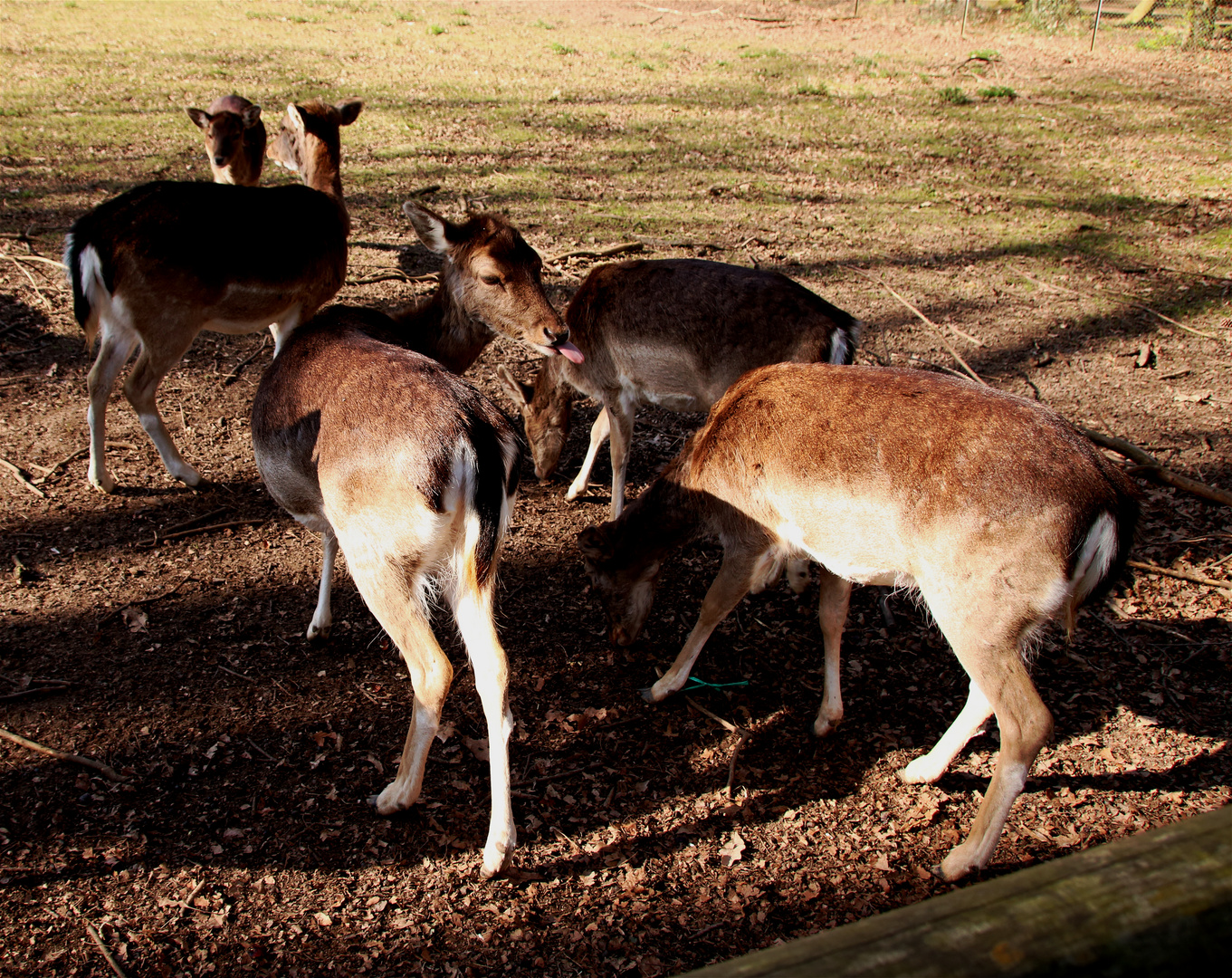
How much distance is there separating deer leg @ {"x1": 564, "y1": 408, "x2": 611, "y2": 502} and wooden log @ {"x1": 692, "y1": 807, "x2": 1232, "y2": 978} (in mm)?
4684

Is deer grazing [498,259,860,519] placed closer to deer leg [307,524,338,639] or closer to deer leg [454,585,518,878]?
deer leg [307,524,338,639]

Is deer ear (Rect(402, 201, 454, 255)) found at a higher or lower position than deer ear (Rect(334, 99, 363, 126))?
lower

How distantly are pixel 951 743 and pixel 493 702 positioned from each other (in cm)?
184

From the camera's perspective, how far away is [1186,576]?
16.3 ft

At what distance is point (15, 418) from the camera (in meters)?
5.59

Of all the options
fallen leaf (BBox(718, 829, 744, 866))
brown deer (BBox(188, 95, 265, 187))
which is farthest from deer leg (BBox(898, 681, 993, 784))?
brown deer (BBox(188, 95, 265, 187))

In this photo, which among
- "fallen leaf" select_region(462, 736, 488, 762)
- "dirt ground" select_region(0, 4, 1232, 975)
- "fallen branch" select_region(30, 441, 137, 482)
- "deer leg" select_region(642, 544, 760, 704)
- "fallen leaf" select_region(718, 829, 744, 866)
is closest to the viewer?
"dirt ground" select_region(0, 4, 1232, 975)

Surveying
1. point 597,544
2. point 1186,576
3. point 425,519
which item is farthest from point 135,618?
point 1186,576

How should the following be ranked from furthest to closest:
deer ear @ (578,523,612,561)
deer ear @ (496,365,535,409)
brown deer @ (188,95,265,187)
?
brown deer @ (188,95,265,187) → deer ear @ (496,365,535,409) → deer ear @ (578,523,612,561)

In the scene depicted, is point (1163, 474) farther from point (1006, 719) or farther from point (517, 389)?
point (517, 389)

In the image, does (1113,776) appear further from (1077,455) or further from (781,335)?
(781,335)

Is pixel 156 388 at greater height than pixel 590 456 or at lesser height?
greater

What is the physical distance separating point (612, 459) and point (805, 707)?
1894mm

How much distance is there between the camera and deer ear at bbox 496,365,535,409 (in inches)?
229
